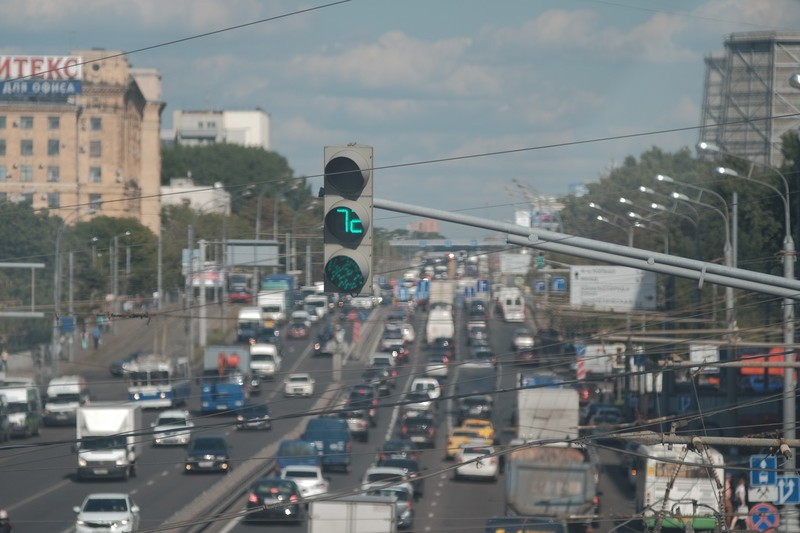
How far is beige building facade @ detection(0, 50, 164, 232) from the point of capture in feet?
164

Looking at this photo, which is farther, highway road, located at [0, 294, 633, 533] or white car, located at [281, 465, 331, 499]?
white car, located at [281, 465, 331, 499]

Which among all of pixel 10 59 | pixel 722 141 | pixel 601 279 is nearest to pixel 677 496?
pixel 601 279

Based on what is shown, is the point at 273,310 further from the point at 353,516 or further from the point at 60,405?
the point at 353,516

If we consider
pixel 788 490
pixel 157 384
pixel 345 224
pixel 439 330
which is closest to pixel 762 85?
pixel 439 330

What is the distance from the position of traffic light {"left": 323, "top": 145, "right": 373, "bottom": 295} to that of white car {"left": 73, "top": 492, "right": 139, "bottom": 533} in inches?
521

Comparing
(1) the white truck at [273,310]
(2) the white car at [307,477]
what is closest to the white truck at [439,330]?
(1) the white truck at [273,310]

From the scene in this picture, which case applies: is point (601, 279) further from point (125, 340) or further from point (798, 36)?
point (798, 36)

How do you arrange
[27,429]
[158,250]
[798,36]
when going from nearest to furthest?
[27,429] → [158,250] → [798,36]

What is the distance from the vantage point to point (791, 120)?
61719mm

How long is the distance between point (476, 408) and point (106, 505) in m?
19.5

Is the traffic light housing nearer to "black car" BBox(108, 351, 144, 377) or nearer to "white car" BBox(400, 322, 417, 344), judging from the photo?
"white car" BBox(400, 322, 417, 344)

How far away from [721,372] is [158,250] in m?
20.7

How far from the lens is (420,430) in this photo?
33.2 metres

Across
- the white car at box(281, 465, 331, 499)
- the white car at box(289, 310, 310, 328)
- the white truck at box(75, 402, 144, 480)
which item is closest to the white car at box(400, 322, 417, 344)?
the white car at box(289, 310, 310, 328)
